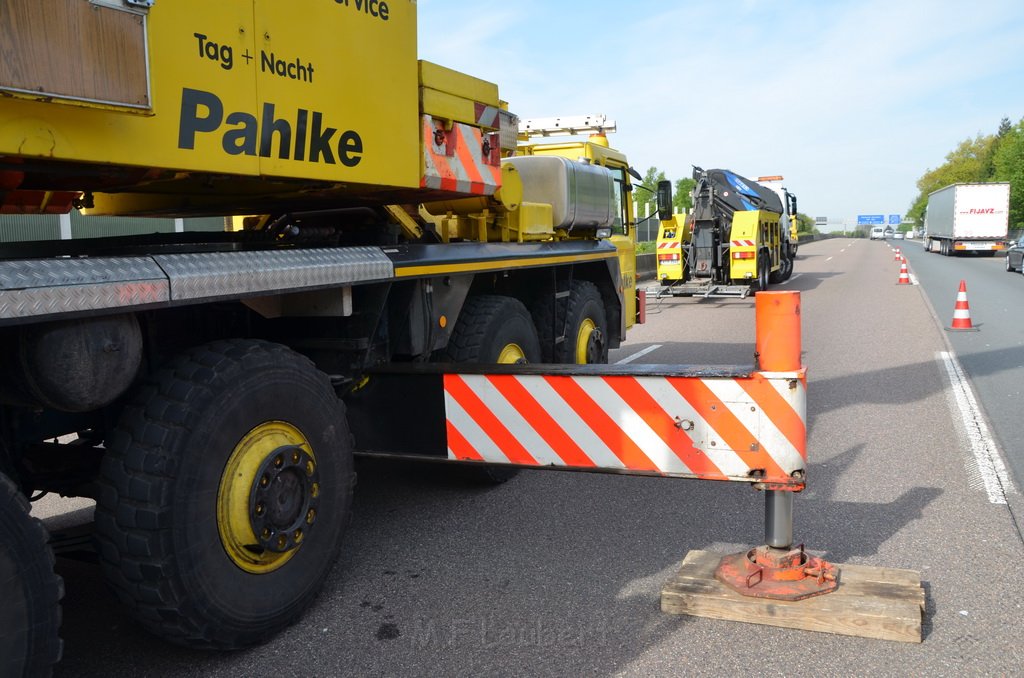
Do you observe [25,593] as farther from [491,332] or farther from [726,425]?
[491,332]

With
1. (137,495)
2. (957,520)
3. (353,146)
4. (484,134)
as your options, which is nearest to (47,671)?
(137,495)

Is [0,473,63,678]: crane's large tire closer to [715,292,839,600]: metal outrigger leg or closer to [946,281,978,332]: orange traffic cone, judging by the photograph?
[715,292,839,600]: metal outrigger leg

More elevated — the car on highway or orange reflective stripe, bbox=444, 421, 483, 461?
the car on highway

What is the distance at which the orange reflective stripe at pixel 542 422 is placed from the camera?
3.68 meters

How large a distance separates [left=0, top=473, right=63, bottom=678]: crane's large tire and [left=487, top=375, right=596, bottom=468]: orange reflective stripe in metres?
1.94

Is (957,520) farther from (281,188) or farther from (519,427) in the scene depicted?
(281,188)

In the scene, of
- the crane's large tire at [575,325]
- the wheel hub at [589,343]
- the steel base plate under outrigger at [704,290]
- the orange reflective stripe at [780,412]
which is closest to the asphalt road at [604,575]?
the orange reflective stripe at [780,412]

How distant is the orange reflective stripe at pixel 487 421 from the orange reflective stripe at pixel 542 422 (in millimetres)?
122

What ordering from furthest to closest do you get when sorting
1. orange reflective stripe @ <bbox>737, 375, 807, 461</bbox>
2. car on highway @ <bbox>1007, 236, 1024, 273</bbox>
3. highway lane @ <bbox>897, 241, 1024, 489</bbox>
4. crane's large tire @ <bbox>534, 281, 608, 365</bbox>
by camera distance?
car on highway @ <bbox>1007, 236, 1024, 273</bbox> < highway lane @ <bbox>897, 241, 1024, 489</bbox> < crane's large tire @ <bbox>534, 281, 608, 365</bbox> < orange reflective stripe @ <bbox>737, 375, 807, 461</bbox>

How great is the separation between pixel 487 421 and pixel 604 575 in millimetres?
898

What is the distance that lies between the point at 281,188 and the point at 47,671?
215 centimetres

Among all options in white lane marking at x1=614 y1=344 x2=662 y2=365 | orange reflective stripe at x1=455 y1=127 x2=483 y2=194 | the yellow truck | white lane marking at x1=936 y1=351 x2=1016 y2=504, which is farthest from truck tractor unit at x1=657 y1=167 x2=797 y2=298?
the yellow truck

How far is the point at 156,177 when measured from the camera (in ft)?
10.2

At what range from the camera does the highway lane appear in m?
6.38
